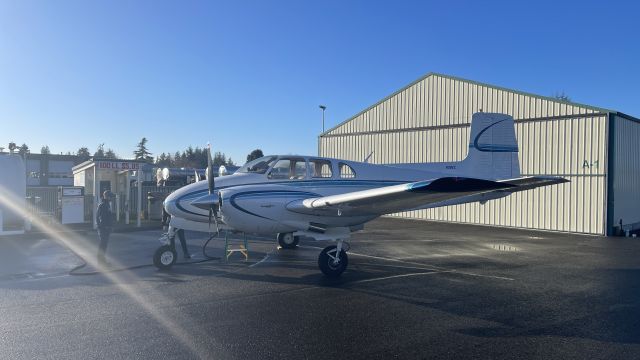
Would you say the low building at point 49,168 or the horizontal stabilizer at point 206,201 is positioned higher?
the low building at point 49,168

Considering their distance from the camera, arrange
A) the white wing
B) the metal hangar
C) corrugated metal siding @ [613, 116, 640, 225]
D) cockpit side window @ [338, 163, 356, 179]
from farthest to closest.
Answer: corrugated metal siding @ [613, 116, 640, 225] → the metal hangar → cockpit side window @ [338, 163, 356, 179] → the white wing

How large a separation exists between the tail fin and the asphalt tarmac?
8.29 feet

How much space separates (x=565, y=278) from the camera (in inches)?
381

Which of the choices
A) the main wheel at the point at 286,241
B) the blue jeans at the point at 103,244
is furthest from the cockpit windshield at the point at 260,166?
the blue jeans at the point at 103,244

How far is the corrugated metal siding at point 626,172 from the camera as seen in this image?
18281 millimetres

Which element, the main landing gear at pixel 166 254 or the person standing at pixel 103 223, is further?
the person standing at pixel 103 223

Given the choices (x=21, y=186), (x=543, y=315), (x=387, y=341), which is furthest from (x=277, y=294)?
(x=21, y=186)

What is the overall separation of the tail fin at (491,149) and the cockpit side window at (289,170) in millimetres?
5351

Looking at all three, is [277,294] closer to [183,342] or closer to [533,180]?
[183,342]

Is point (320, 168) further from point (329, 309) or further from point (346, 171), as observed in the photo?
point (329, 309)

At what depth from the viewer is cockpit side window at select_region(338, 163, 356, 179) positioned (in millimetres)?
11508

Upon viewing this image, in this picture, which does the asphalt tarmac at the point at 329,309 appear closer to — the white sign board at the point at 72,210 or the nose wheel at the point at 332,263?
the nose wheel at the point at 332,263

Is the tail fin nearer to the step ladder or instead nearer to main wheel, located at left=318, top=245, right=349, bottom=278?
main wheel, located at left=318, top=245, right=349, bottom=278

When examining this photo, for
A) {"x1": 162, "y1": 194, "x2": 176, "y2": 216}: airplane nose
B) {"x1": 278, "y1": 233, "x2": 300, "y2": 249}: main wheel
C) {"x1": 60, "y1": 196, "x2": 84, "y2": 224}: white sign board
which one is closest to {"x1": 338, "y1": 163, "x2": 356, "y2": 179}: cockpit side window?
{"x1": 278, "y1": 233, "x2": 300, "y2": 249}: main wheel
